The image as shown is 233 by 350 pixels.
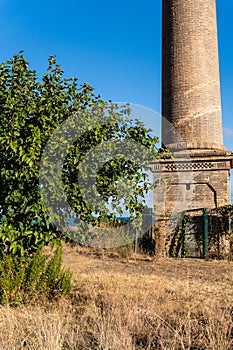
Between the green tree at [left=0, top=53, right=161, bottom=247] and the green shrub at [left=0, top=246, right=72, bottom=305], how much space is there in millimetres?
347

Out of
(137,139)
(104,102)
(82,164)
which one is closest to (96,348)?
(82,164)

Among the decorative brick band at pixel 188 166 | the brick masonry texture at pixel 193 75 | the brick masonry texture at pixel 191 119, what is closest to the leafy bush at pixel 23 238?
the brick masonry texture at pixel 191 119

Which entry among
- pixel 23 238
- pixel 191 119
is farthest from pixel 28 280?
pixel 191 119

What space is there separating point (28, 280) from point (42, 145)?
73.8 inches

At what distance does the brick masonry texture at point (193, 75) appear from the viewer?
12133 mm

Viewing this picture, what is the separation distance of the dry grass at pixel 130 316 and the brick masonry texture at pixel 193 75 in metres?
5.30

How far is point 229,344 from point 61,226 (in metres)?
2.70

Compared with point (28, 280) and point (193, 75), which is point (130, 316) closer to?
point (28, 280)

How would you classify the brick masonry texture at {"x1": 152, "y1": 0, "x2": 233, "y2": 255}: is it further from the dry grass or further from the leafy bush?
the leafy bush

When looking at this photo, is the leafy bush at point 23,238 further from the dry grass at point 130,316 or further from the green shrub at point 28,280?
the dry grass at point 130,316

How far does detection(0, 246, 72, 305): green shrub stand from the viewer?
496cm

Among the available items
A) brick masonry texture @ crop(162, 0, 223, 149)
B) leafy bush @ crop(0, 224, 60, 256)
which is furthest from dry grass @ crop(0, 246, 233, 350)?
brick masonry texture @ crop(162, 0, 223, 149)

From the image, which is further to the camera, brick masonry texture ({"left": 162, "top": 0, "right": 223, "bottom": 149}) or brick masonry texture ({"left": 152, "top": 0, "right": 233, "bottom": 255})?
brick masonry texture ({"left": 162, "top": 0, "right": 223, "bottom": 149})

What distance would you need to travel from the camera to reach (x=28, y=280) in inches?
199
